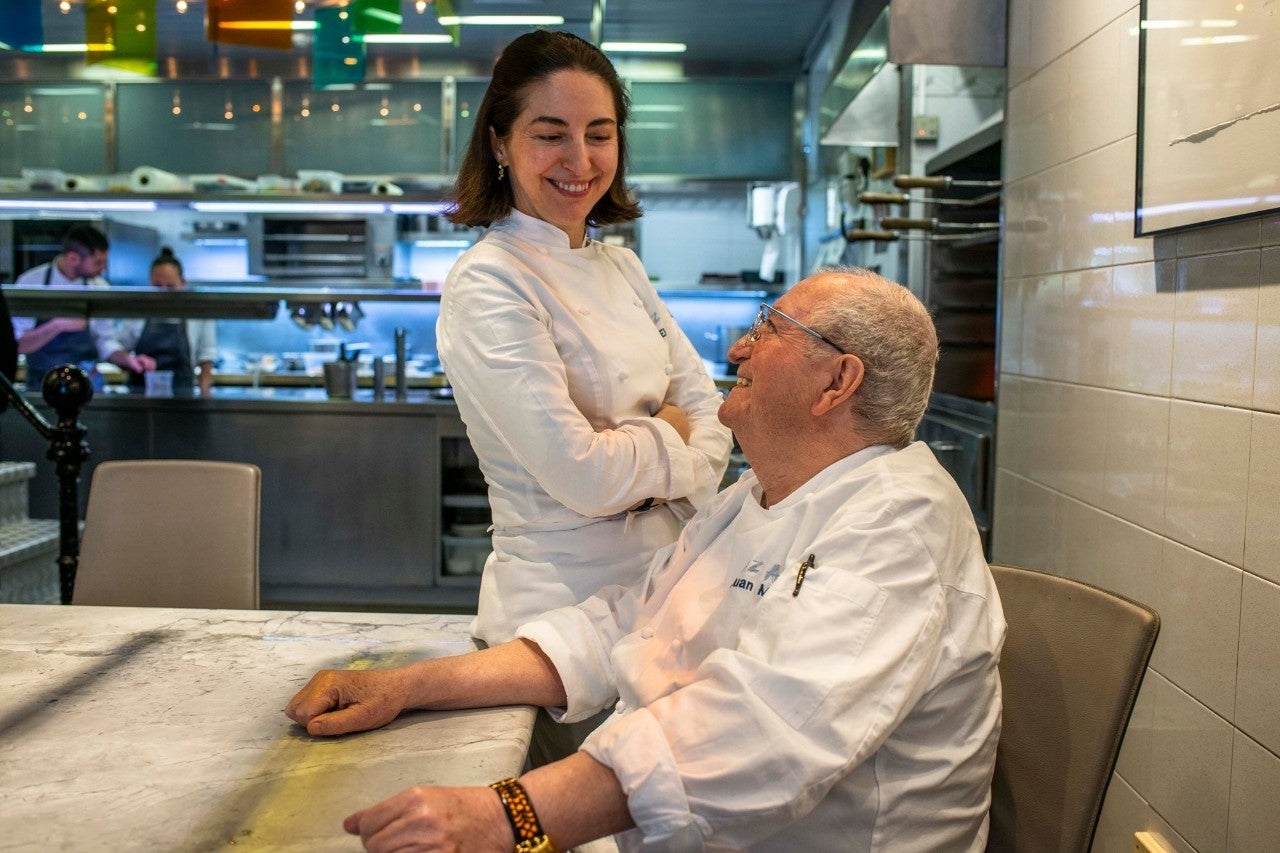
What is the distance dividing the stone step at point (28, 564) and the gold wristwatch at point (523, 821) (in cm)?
314

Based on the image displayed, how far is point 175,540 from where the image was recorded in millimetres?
2178

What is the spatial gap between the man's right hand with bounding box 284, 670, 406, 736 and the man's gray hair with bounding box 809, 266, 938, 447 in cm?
64

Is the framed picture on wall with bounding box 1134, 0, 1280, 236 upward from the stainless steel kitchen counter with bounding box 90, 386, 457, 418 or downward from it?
upward

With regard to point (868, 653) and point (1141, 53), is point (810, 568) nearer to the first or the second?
point (868, 653)

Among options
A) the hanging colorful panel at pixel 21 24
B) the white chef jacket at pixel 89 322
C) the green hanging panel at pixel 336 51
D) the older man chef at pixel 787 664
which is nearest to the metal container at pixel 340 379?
the white chef jacket at pixel 89 322

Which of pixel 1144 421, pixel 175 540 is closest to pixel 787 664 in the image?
pixel 1144 421

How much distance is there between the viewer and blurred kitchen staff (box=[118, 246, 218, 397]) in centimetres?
538

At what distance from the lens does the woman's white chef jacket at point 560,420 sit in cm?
155

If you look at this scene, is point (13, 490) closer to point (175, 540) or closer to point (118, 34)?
point (118, 34)

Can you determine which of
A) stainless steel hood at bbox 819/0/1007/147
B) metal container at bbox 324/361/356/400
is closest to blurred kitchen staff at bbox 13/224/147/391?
metal container at bbox 324/361/356/400

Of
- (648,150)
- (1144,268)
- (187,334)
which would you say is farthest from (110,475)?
(648,150)

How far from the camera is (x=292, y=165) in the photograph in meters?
6.61

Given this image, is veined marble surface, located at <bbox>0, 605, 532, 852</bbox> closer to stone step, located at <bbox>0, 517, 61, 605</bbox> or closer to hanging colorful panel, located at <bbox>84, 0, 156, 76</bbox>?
stone step, located at <bbox>0, 517, 61, 605</bbox>

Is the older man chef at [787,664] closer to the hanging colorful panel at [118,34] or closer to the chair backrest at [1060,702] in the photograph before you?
the chair backrest at [1060,702]
